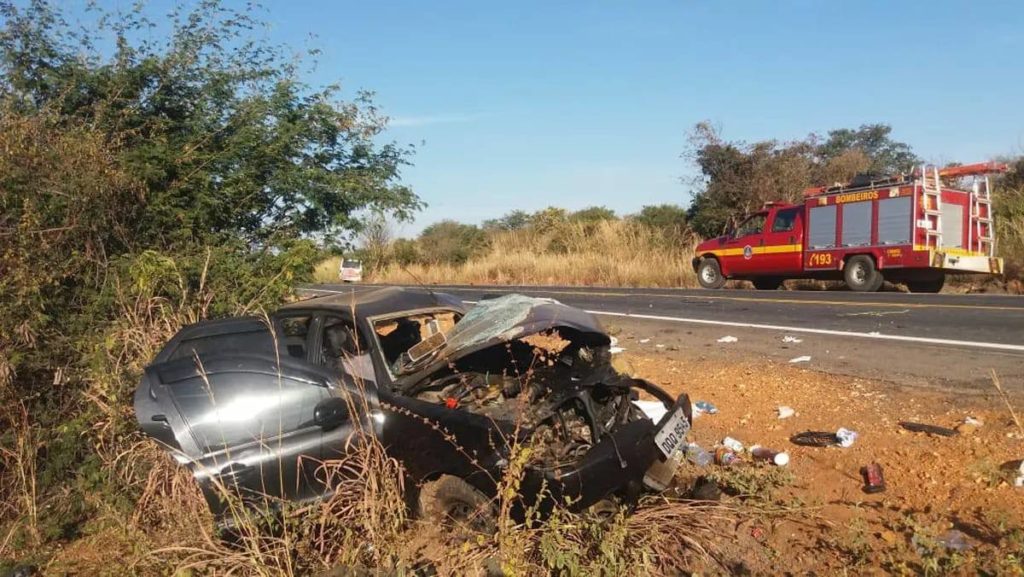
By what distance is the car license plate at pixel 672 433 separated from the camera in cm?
394

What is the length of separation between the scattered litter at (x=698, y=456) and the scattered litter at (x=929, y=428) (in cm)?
147

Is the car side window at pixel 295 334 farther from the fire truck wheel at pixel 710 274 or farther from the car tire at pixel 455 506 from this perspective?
the fire truck wheel at pixel 710 274

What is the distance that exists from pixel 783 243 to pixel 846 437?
13480 mm

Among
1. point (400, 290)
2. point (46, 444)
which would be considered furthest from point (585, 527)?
point (46, 444)

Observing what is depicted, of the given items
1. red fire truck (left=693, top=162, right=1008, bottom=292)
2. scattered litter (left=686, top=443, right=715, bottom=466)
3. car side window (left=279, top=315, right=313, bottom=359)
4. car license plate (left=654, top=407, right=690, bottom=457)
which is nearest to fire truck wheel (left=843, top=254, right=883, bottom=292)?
red fire truck (left=693, top=162, right=1008, bottom=292)

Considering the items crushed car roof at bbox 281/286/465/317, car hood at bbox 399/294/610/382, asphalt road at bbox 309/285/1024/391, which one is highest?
crushed car roof at bbox 281/286/465/317

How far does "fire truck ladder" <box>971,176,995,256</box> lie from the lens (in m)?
16.3

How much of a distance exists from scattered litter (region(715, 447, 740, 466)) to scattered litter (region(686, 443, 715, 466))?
0.15ft

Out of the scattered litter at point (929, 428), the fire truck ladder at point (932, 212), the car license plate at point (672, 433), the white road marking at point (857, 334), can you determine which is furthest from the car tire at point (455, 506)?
the fire truck ladder at point (932, 212)

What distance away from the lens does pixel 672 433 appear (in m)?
4.09

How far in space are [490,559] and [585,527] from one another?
57 centimetres

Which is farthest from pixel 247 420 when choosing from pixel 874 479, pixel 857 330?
pixel 857 330

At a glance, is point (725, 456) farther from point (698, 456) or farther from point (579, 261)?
point (579, 261)

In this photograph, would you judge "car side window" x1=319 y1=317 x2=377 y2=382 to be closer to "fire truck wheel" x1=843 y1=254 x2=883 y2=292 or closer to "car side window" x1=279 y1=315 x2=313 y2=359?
"car side window" x1=279 y1=315 x2=313 y2=359
